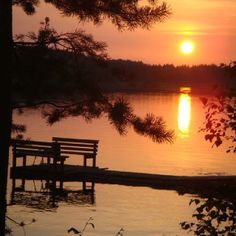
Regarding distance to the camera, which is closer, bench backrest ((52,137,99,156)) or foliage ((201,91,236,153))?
foliage ((201,91,236,153))

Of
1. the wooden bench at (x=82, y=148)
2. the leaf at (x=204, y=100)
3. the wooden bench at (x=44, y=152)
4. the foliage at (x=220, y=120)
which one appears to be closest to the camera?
the foliage at (x=220, y=120)

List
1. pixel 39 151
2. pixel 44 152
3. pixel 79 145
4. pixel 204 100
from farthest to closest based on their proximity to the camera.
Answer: pixel 79 145 < pixel 39 151 < pixel 44 152 < pixel 204 100

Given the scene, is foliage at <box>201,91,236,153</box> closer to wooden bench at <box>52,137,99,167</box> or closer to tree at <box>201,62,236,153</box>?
tree at <box>201,62,236,153</box>

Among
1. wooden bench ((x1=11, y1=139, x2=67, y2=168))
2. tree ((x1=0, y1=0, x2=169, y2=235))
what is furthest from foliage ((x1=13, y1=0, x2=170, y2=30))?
wooden bench ((x1=11, y1=139, x2=67, y2=168))

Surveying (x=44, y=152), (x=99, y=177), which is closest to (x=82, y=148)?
(x=99, y=177)

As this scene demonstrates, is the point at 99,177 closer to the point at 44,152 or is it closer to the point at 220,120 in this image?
the point at 44,152

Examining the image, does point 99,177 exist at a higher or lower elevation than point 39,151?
lower

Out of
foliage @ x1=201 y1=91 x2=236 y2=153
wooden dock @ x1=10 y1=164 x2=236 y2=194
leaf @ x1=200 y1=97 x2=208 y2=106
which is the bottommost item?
wooden dock @ x1=10 y1=164 x2=236 y2=194

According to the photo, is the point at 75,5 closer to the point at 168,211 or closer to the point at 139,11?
the point at 139,11

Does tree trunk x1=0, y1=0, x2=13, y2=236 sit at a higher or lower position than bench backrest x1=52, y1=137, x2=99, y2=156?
higher

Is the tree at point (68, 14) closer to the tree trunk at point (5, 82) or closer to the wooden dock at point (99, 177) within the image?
the tree trunk at point (5, 82)

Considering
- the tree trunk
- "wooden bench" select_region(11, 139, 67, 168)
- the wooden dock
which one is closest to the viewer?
the tree trunk

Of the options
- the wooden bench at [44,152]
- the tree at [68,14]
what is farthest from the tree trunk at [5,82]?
the wooden bench at [44,152]

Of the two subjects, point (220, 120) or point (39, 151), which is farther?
point (39, 151)
